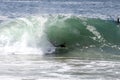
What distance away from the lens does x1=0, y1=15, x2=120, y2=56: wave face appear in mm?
20297

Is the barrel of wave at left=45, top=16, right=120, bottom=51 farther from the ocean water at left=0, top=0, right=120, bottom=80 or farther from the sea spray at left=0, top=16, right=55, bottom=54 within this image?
the sea spray at left=0, top=16, right=55, bottom=54

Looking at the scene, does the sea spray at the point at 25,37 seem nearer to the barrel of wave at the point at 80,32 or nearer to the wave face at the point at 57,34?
the wave face at the point at 57,34

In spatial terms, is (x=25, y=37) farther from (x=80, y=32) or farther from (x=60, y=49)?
(x=80, y=32)

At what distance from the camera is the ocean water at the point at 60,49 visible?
1388 cm

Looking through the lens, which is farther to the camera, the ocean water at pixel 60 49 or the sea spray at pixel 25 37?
the sea spray at pixel 25 37

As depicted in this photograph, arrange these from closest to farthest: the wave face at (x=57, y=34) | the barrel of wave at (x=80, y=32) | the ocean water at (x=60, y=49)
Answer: the ocean water at (x=60, y=49)
the wave face at (x=57, y=34)
the barrel of wave at (x=80, y=32)

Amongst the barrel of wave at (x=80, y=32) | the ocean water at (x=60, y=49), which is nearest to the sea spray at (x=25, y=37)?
the ocean water at (x=60, y=49)

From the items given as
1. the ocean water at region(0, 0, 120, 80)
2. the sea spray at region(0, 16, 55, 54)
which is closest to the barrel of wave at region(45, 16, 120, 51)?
the ocean water at region(0, 0, 120, 80)

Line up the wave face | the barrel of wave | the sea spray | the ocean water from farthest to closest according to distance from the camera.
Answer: the barrel of wave → the wave face → the sea spray → the ocean water

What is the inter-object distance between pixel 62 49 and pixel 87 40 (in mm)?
1529

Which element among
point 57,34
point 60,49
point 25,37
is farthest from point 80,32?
point 25,37

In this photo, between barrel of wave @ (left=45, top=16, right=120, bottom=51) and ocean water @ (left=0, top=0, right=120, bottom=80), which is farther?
barrel of wave @ (left=45, top=16, right=120, bottom=51)

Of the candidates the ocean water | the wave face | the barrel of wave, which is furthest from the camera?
the barrel of wave

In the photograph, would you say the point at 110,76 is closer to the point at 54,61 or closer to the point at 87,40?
the point at 54,61
